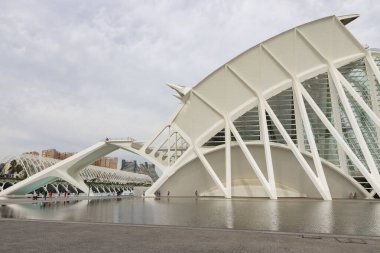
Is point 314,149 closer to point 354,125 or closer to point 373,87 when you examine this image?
Result: point 354,125

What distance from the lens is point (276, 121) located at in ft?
88.2

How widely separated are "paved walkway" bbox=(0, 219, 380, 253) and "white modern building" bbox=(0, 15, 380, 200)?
60.5 ft

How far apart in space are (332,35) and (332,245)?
25692 mm

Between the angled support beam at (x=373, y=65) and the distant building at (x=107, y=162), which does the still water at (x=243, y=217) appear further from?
the distant building at (x=107, y=162)

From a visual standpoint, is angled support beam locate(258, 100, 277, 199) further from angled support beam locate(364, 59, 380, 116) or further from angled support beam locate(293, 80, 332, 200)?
angled support beam locate(364, 59, 380, 116)

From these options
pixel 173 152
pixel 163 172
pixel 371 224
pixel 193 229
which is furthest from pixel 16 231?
pixel 173 152

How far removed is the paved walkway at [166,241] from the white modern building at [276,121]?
18430mm

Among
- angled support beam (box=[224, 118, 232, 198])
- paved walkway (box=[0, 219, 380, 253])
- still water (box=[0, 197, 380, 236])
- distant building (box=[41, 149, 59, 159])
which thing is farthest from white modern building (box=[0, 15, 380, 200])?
distant building (box=[41, 149, 59, 159])

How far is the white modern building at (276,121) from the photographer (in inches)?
1122

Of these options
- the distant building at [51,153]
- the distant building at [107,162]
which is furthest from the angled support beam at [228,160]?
the distant building at [107,162]

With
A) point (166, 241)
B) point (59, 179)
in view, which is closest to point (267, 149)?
point (166, 241)

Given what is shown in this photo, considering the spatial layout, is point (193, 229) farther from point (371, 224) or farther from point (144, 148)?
point (144, 148)

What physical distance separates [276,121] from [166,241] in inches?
836

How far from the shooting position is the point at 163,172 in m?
32.1
